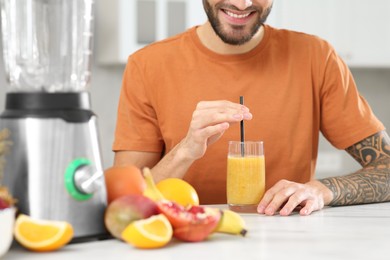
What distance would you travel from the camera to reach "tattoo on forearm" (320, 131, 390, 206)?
1.97m

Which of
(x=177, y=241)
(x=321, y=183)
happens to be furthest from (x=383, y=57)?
(x=177, y=241)

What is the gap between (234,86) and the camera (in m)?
2.33

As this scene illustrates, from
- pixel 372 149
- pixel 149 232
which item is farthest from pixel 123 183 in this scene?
pixel 372 149

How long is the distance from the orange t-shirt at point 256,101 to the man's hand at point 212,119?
0.36m

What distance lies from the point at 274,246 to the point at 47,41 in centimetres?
61

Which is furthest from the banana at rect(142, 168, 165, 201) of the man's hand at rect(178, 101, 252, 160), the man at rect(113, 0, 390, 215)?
the man at rect(113, 0, 390, 215)

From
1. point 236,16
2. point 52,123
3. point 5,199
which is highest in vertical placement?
point 236,16

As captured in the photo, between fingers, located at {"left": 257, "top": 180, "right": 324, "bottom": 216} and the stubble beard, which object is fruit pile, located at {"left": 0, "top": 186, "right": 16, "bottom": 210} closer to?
fingers, located at {"left": 257, "top": 180, "right": 324, "bottom": 216}

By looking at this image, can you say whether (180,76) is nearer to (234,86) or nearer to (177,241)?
(234,86)

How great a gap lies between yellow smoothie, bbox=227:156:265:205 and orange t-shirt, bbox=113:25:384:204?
0.45m

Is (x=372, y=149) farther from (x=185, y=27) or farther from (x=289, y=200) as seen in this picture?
(x=185, y=27)

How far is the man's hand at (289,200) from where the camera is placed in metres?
1.75

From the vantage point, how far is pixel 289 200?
177 cm

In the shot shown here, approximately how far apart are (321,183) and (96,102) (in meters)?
2.44
